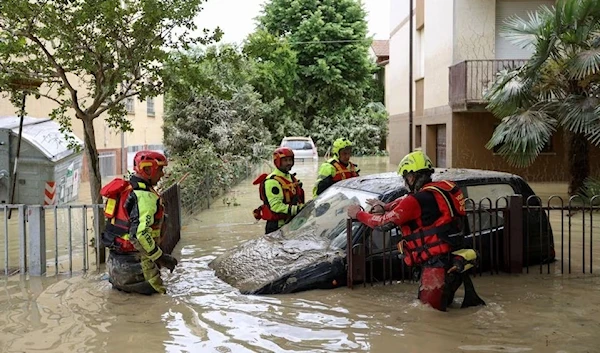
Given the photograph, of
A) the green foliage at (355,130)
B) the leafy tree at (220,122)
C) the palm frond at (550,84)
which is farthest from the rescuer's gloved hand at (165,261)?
the green foliage at (355,130)

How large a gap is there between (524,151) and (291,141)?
17.4 m

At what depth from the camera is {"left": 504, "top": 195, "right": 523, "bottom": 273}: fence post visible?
6969 millimetres

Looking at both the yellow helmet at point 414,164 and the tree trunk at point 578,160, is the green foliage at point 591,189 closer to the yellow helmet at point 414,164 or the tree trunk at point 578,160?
the tree trunk at point 578,160

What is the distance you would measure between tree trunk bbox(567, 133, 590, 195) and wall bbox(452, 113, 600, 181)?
442cm

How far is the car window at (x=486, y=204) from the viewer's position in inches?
272

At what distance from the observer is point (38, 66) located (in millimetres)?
8367

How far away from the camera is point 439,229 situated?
18.0ft

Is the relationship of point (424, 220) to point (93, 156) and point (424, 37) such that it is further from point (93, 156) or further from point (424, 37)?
point (424, 37)

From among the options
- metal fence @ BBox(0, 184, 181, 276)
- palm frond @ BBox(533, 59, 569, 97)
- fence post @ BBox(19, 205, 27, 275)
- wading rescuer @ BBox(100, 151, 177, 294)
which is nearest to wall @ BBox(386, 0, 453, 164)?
palm frond @ BBox(533, 59, 569, 97)

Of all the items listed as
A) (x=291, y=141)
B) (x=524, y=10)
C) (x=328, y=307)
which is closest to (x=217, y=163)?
(x=524, y=10)

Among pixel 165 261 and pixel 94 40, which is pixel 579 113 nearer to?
pixel 94 40

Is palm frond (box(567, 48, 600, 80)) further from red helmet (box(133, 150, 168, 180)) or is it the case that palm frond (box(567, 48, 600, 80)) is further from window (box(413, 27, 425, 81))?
window (box(413, 27, 425, 81))

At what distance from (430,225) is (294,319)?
135 centimetres

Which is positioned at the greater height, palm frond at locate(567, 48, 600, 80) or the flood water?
palm frond at locate(567, 48, 600, 80)
